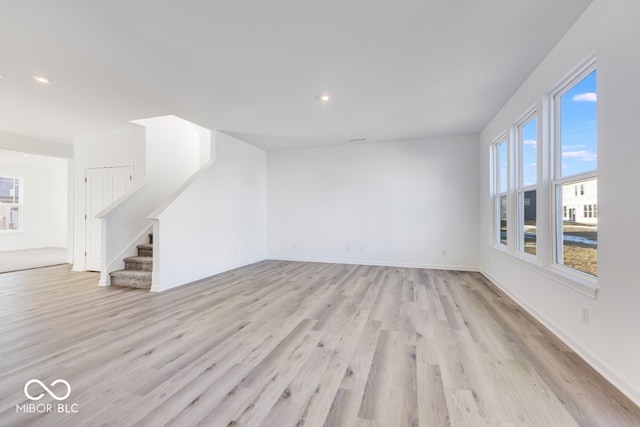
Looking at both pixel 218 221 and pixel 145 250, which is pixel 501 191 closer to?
pixel 218 221

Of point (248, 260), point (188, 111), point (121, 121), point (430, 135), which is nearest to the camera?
point (188, 111)

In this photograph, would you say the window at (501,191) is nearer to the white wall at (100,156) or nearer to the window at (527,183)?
the window at (527,183)

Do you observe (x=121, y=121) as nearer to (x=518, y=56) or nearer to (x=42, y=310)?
(x=42, y=310)

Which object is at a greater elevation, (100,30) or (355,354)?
(100,30)

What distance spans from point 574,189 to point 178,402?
3.52m

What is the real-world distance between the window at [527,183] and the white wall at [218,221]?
4.86 m

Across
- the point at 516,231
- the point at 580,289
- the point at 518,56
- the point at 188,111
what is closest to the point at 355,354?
the point at 580,289

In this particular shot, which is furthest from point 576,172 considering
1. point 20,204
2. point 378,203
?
point 20,204

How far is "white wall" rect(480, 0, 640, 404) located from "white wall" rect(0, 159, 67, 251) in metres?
12.4

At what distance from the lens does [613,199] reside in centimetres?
184

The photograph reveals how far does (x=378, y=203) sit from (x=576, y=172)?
3.74 metres

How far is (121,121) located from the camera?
15.1ft

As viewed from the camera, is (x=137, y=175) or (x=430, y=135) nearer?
(x=137, y=175)

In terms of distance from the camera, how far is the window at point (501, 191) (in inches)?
169
